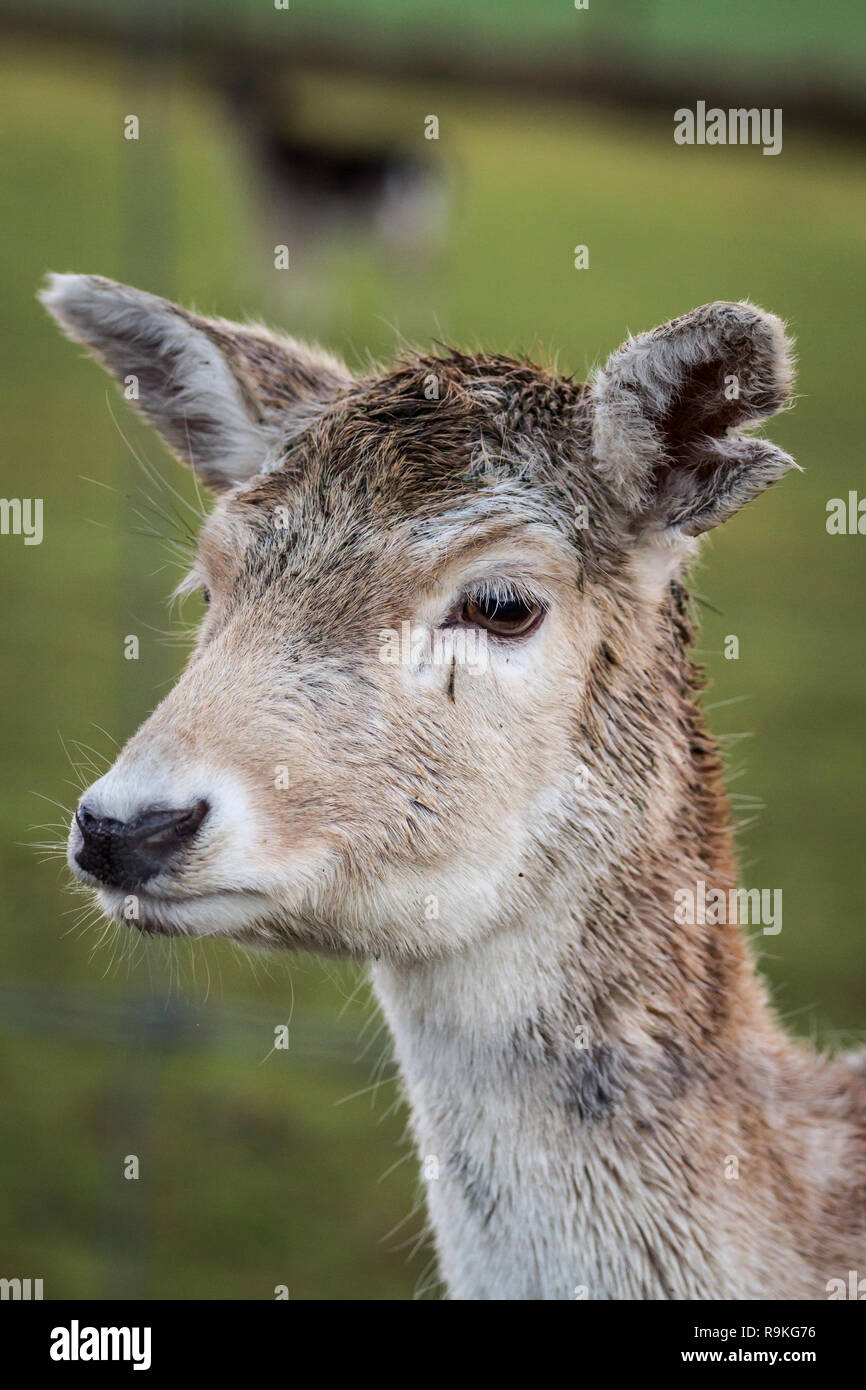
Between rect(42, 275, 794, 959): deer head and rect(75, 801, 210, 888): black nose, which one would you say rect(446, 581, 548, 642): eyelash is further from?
rect(75, 801, 210, 888): black nose

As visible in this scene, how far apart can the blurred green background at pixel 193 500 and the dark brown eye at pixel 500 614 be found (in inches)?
21.2

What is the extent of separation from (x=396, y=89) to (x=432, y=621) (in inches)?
1036

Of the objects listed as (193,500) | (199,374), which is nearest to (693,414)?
(199,374)

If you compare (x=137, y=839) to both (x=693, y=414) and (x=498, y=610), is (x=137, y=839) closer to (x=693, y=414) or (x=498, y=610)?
(x=498, y=610)

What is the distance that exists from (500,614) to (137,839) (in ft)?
2.80

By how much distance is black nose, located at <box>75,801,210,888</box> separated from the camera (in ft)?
7.97

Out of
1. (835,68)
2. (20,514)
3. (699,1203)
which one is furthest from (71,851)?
(835,68)

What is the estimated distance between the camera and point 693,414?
115 inches

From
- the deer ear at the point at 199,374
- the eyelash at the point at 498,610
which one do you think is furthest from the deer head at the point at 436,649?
the deer ear at the point at 199,374

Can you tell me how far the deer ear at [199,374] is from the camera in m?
3.34

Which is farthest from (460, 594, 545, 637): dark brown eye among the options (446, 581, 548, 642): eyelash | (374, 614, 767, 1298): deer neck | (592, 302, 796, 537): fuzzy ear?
(374, 614, 767, 1298): deer neck

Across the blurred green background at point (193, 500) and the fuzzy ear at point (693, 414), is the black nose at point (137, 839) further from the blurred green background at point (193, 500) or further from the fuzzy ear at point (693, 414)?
the fuzzy ear at point (693, 414)

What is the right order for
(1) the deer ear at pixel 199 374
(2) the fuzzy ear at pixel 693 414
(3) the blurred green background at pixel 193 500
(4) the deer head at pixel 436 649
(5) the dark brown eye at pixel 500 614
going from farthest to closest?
(3) the blurred green background at pixel 193 500 < (1) the deer ear at pixel 199 374 < (5) the dark brown eye at pixel 500 614 < (2) the fuzzy ear at pixel 693 414 < (4) the deer head at pixel 436 649

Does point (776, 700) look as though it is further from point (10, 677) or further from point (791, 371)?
point (791, 371)
